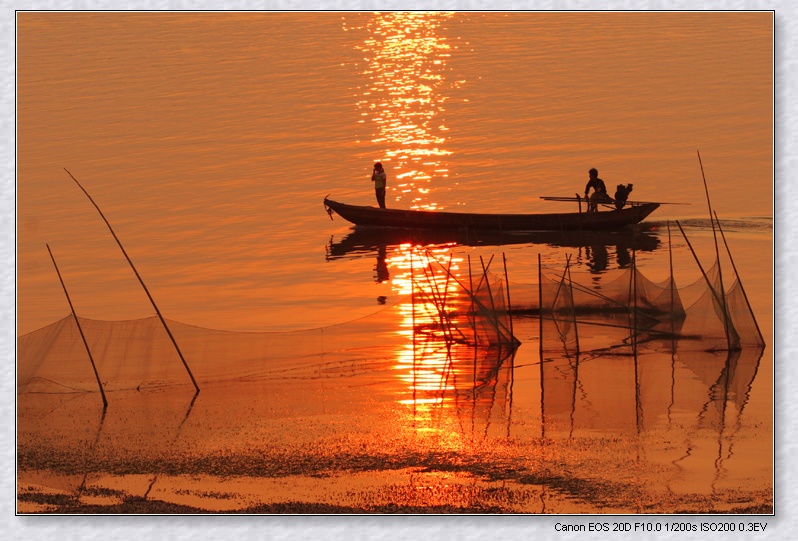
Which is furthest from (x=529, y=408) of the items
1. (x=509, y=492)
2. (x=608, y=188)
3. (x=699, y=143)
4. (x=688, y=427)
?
(x=699, y=143)

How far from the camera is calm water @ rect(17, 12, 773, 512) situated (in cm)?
2219

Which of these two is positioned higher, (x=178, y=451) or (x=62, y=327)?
(x=62, y=327)

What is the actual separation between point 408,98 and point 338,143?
23.6ft

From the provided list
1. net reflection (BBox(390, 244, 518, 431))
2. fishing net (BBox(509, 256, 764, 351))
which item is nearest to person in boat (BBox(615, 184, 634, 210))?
net reflection (BBox(390, 244, 518, 431))

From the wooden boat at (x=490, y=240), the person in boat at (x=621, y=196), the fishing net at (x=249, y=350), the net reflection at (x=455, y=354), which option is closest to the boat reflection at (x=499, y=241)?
the wooden boat at (x=490, y=240)

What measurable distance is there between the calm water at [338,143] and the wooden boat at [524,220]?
595mm

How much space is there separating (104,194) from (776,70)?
18540 millimetres

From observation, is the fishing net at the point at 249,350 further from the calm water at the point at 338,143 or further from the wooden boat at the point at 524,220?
the wooden boat at the point at 524,220

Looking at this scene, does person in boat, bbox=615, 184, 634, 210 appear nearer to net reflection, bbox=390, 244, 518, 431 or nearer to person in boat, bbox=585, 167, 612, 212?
person in boat, bbox=585, 167, 612, 212

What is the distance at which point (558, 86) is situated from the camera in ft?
137

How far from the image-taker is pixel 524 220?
80.4 feet

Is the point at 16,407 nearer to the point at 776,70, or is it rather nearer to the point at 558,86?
the point at 776,70

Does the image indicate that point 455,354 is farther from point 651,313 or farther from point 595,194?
point 595,194

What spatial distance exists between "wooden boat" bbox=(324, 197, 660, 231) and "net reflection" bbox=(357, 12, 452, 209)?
3.03m
